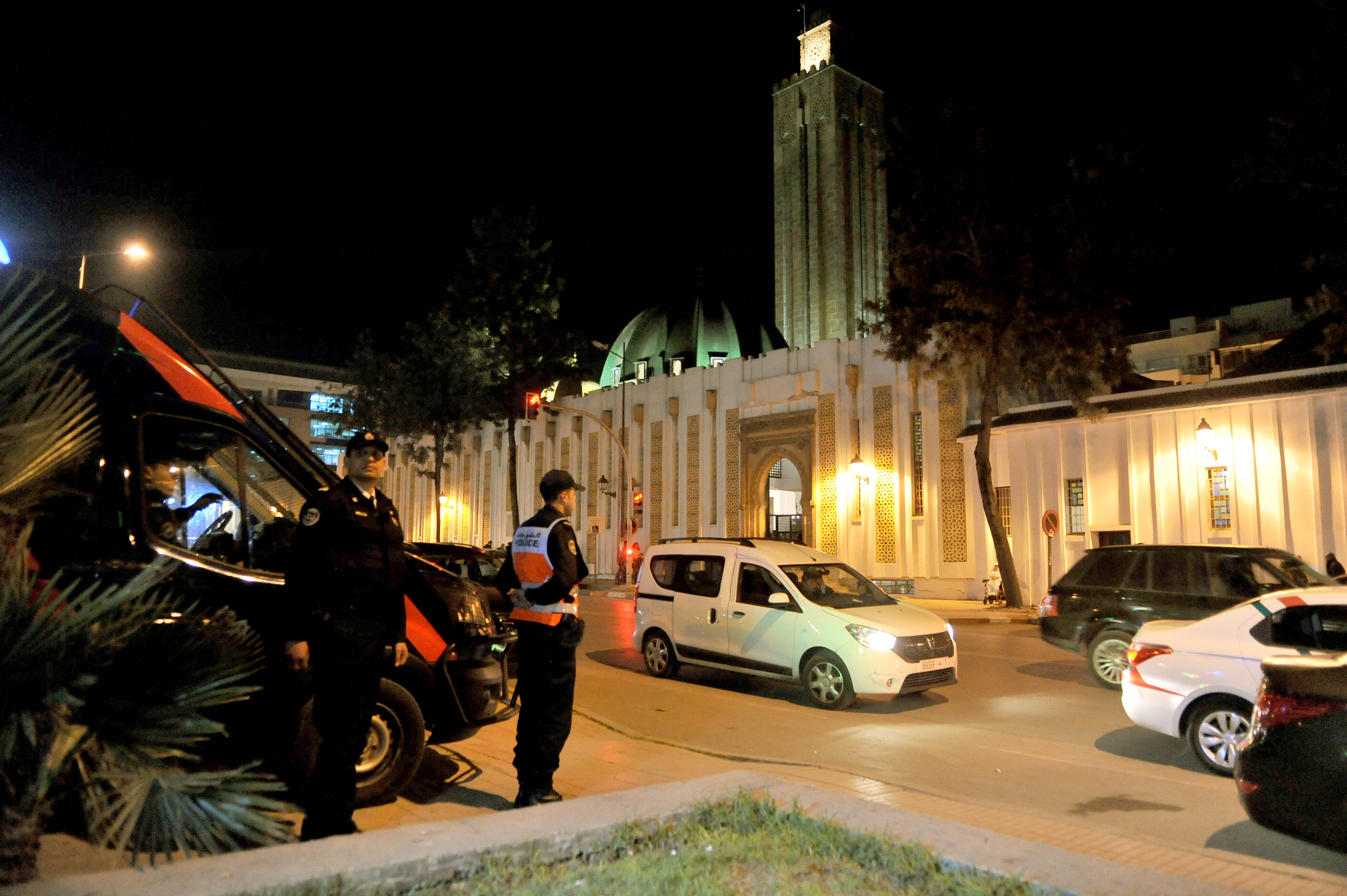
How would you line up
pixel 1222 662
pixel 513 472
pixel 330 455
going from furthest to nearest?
pixel 330 455, pixel 513 472, pixel 1222 662

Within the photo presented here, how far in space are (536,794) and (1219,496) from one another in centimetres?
2154

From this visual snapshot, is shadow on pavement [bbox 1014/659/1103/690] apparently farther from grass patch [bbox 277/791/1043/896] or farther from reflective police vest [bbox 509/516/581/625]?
grass patch [bbox 277/791/1043/896]

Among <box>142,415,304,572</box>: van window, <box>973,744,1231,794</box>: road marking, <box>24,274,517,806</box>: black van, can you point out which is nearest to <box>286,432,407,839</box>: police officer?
<box>24,274,517,806</box>: black van

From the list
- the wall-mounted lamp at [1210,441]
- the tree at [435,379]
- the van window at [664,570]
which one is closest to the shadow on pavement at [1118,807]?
the van window at [664,570]

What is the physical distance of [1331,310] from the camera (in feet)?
56.2

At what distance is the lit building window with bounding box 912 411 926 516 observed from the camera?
99.2ft

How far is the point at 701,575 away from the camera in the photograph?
11406 millimetres

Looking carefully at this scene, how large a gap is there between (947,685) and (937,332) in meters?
16.3

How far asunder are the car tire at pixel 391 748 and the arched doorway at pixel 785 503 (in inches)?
1168

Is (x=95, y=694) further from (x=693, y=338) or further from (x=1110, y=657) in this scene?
(x=693, y=338)

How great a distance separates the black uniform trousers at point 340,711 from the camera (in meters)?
4.31

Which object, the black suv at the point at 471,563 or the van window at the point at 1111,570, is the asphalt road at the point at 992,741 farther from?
the black suv at the point at 471,563

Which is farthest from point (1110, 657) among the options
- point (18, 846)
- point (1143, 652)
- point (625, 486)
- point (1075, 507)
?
point (625, 486)

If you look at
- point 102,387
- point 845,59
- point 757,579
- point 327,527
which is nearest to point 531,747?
point 327,527
